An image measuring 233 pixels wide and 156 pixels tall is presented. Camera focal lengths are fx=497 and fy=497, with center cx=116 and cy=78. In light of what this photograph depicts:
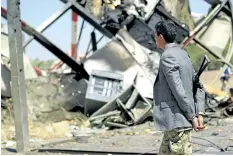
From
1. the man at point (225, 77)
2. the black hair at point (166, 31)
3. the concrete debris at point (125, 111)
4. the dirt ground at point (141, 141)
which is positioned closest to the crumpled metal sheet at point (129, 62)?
the concrete debris at point (125, 111)

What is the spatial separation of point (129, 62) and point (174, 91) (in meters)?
7.26

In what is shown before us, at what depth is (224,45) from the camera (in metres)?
13.2

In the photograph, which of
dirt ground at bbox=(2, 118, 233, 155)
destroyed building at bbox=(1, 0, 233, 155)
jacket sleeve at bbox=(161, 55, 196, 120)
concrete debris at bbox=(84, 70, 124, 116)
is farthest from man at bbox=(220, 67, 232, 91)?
jacket sleeve at bbox=(161, 55, 196, 120)

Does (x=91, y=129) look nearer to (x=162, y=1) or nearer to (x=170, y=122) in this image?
(x=162, y=1)

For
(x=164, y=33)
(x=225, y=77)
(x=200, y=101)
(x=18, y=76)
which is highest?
(x=164, y=33)

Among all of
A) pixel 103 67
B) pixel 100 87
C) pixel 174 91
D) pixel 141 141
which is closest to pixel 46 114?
pixel 100 87

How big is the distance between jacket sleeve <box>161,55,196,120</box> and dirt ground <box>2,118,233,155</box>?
6.24 ft

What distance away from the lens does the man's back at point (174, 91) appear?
12.5ft

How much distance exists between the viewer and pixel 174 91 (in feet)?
12.5

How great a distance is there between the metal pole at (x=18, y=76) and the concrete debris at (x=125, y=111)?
111 inches

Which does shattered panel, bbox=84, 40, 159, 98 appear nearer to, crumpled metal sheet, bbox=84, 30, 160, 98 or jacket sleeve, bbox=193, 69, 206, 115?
crumpled metal sheet, bbox=84, 30, 160, 98

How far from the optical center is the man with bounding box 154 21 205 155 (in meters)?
3.82

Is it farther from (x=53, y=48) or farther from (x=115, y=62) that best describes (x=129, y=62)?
(x=53, y=48)

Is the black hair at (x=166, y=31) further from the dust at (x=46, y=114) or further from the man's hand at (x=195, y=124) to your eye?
the dust at (x=46, y=114)
